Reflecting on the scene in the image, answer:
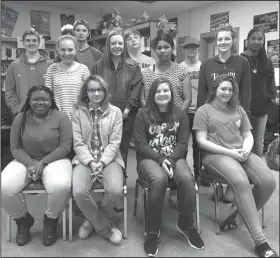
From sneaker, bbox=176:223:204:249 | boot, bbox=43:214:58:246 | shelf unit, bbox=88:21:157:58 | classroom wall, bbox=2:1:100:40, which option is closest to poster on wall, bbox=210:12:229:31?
shelf unit, bbox=88:21:157:58

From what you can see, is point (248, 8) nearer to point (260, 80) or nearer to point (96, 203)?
point (260, 80)

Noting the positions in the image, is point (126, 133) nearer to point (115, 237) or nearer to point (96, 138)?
point (96, 138)

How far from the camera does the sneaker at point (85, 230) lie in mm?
1603

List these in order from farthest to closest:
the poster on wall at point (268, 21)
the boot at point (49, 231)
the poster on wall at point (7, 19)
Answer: the poster on wall at point (268, 21), the boot at point (49, 231), the poster on wall at point (7, 19)

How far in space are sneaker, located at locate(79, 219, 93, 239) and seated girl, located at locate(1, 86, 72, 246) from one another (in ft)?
0.45

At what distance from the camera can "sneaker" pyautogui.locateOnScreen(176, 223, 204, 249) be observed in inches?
59.4

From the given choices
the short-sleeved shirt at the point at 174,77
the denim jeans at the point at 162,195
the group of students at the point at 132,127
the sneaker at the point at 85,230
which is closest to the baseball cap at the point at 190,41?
the group of students at the point at 132,127

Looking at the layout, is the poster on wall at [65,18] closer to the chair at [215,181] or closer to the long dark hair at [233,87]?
the long dark hair at [233,87]

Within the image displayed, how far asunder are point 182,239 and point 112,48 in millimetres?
1143

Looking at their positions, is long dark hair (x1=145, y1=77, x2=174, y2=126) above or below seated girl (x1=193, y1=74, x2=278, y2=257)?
above

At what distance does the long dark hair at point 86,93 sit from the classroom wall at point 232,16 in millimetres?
501

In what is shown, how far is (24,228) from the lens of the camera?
158 centimetres

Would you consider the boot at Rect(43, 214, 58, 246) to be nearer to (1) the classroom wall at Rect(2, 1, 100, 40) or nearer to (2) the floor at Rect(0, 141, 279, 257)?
(2) the floor at Rect(0, 141, 279, 257)

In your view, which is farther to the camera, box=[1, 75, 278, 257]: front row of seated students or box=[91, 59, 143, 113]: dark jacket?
box=[91, 59, 143, 113]: dark jacket
